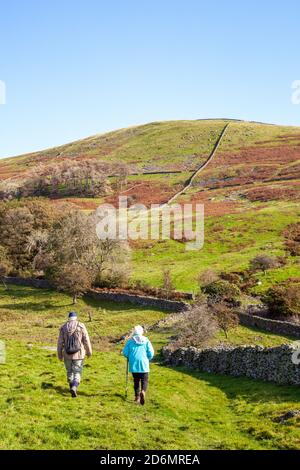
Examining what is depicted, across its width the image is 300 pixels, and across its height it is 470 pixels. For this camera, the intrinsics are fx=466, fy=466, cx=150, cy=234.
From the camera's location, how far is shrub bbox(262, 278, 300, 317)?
42.3 m

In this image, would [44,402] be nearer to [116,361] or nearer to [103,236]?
[116,361]

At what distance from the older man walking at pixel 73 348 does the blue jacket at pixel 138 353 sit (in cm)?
138

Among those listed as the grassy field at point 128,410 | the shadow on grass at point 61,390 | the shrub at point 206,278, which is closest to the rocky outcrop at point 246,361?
the grassy field at point 128,410

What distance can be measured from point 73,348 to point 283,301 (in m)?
31.2

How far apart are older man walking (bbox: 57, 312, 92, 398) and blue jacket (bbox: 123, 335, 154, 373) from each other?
1.38 meters

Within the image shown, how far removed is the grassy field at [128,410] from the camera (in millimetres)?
12094

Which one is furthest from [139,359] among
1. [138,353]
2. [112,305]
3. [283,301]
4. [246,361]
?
[112,305]

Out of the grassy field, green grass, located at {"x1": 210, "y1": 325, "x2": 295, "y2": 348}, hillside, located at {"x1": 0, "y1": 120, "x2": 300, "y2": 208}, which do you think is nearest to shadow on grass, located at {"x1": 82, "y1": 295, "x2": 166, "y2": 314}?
green grass, located at {"x1": 210, "y1": 325, "x2": 295, "y2": 348}

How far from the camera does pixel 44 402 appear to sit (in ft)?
48.1

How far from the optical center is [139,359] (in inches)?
608

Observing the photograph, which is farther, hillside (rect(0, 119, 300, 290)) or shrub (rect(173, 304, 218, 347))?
hillside (rect(0, 119, 300, 290))

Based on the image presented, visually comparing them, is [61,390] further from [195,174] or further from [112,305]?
[195,174]

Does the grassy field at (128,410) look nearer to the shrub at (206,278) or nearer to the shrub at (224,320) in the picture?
the shrub at (224,320)

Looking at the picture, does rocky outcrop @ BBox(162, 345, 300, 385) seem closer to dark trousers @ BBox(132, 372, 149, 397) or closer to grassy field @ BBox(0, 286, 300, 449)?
grassy field @ BBox(0, 286, 300, 449)
